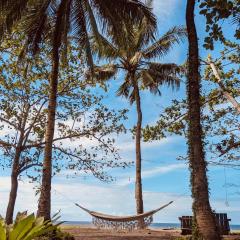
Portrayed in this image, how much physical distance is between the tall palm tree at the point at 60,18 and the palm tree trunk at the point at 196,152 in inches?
130

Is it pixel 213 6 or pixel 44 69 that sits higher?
pixel 44 69

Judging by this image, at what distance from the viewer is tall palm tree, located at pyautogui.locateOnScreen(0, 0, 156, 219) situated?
465 inches

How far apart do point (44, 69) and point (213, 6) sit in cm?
1260

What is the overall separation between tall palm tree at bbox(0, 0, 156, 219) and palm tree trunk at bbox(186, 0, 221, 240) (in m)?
3.30

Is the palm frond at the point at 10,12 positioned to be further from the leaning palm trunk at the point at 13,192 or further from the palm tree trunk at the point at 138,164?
the palm tree trunk at the point at 138,164

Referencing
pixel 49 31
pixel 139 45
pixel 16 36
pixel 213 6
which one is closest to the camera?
pixel 213 6

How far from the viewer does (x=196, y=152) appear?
809 centimetres

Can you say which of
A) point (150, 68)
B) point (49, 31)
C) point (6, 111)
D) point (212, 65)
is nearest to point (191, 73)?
point (212, 65)

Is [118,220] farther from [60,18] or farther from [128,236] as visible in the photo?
[60,18]

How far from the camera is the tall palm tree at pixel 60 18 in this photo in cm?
1182

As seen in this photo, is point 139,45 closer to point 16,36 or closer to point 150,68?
point 150,68

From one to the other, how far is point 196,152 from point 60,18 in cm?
630

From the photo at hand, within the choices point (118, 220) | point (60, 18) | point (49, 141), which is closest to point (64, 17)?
point (60, 18)

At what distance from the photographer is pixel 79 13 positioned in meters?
12.4
